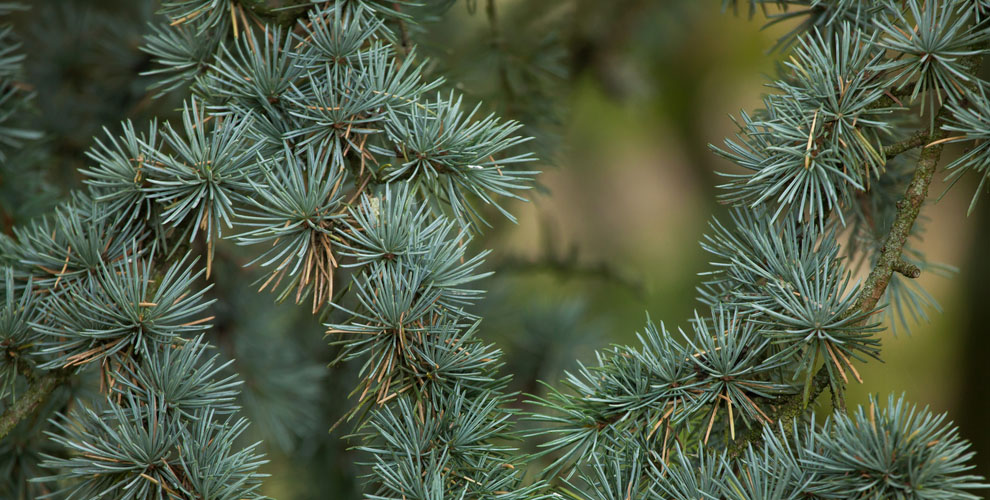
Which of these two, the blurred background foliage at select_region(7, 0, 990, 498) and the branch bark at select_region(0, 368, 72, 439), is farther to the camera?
the blurred background foliage at select_region(7, 0, 990, 498)

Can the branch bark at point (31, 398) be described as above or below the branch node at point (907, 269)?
below

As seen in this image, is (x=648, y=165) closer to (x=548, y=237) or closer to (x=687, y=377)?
(x=548, y=237)

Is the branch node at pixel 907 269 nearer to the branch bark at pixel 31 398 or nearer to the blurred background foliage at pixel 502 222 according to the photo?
the blurred background foliage at pixel 502 222

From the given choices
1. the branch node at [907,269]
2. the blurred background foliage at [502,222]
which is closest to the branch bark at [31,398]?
the blurred background foliage at [502,222]

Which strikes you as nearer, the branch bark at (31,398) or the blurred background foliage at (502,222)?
the branch bark at (31,398)

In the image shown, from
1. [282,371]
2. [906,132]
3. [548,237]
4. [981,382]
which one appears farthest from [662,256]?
[906,132]

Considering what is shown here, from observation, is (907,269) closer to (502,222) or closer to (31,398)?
(31,398)

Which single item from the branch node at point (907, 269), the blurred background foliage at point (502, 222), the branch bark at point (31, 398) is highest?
the blurred background foliage at point (502, 222)

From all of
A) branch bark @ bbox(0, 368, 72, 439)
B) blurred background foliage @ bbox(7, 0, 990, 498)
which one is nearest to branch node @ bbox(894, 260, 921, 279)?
blurred background foliage @ bbox(7, 0, 990, 498)

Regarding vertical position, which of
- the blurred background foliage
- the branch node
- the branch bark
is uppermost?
the blurred background foliage

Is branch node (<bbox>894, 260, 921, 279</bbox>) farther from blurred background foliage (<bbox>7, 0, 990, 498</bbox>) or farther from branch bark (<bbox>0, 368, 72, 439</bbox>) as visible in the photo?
branch bark (<bbox>0, 368, 72, 439</bbox>)

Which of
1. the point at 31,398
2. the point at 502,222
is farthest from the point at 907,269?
the point at 502,222
